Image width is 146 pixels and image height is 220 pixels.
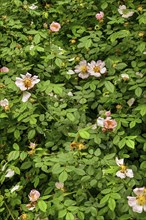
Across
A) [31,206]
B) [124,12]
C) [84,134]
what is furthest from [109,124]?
[124,12]

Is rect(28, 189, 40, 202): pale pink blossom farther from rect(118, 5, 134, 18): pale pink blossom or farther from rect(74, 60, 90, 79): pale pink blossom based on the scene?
rect(118, 5, 134, 18): pale pink blossom

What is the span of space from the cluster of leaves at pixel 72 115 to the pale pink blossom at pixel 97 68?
0.03m

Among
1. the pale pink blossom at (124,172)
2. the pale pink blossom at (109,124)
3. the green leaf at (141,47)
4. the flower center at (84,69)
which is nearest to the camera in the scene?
the pale pink blossom at (124,172)

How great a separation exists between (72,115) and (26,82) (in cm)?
30

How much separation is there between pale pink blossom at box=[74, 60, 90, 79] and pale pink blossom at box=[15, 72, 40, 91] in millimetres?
293

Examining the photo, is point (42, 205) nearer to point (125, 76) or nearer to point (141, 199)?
point (141, 199)

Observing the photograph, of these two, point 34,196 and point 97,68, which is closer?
point 34,196

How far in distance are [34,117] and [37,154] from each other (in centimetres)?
20

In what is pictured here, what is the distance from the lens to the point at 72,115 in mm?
1971

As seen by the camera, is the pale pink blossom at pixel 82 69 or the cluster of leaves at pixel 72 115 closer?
the cluster of leaves at pixel 72 115

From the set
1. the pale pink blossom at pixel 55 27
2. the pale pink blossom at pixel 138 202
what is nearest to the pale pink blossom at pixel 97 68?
the pale pink blossom at pixel 55 27

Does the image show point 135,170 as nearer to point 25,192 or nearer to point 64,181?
point 64,181

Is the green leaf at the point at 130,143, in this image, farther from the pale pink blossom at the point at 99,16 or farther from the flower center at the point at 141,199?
the pale pink blossom at the point at 99,16

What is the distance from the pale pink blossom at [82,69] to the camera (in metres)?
2.29
